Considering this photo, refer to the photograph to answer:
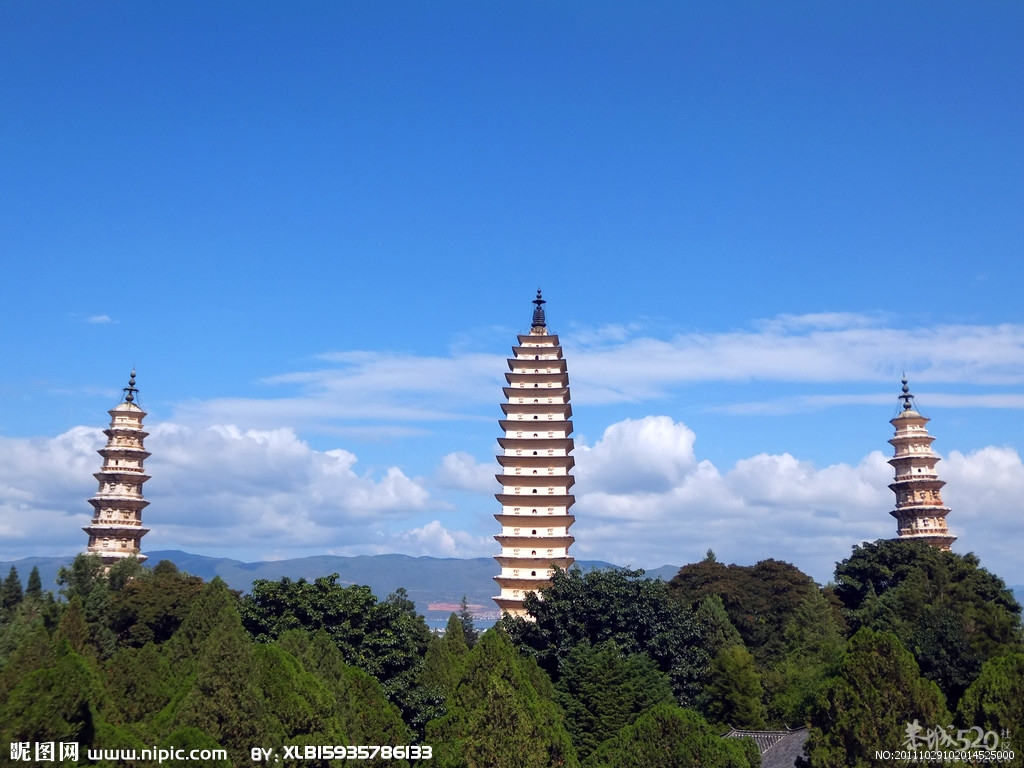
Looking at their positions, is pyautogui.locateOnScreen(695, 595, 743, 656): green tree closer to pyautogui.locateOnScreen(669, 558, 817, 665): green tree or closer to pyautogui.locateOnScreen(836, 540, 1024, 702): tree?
pyautogui.locateOnScreen(669, 558, 817, 665): green tree

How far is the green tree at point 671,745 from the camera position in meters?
20.3

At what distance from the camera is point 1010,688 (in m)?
21.2

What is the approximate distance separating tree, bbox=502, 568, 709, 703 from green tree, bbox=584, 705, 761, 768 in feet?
70.6

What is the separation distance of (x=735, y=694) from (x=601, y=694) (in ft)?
24.2

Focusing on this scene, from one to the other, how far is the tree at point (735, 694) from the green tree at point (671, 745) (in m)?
21.1

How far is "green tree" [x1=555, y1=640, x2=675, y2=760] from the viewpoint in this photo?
1458 inches

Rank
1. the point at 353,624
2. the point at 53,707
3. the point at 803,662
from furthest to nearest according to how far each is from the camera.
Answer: the point at 803,662 < the point at 353,624 < the point at 53,707

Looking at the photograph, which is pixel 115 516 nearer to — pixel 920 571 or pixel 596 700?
pixel 596 700

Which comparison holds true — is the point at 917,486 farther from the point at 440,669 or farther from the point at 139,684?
the point at 139,684

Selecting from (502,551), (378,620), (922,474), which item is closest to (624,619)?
(378,620)

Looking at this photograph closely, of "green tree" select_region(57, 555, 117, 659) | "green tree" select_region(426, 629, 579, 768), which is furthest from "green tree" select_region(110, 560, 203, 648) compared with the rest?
"green tree" select_region(426, 629, 579, 768)

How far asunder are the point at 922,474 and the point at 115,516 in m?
59.6

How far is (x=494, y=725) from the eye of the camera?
21281mm

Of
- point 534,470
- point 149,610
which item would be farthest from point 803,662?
point 149,610
